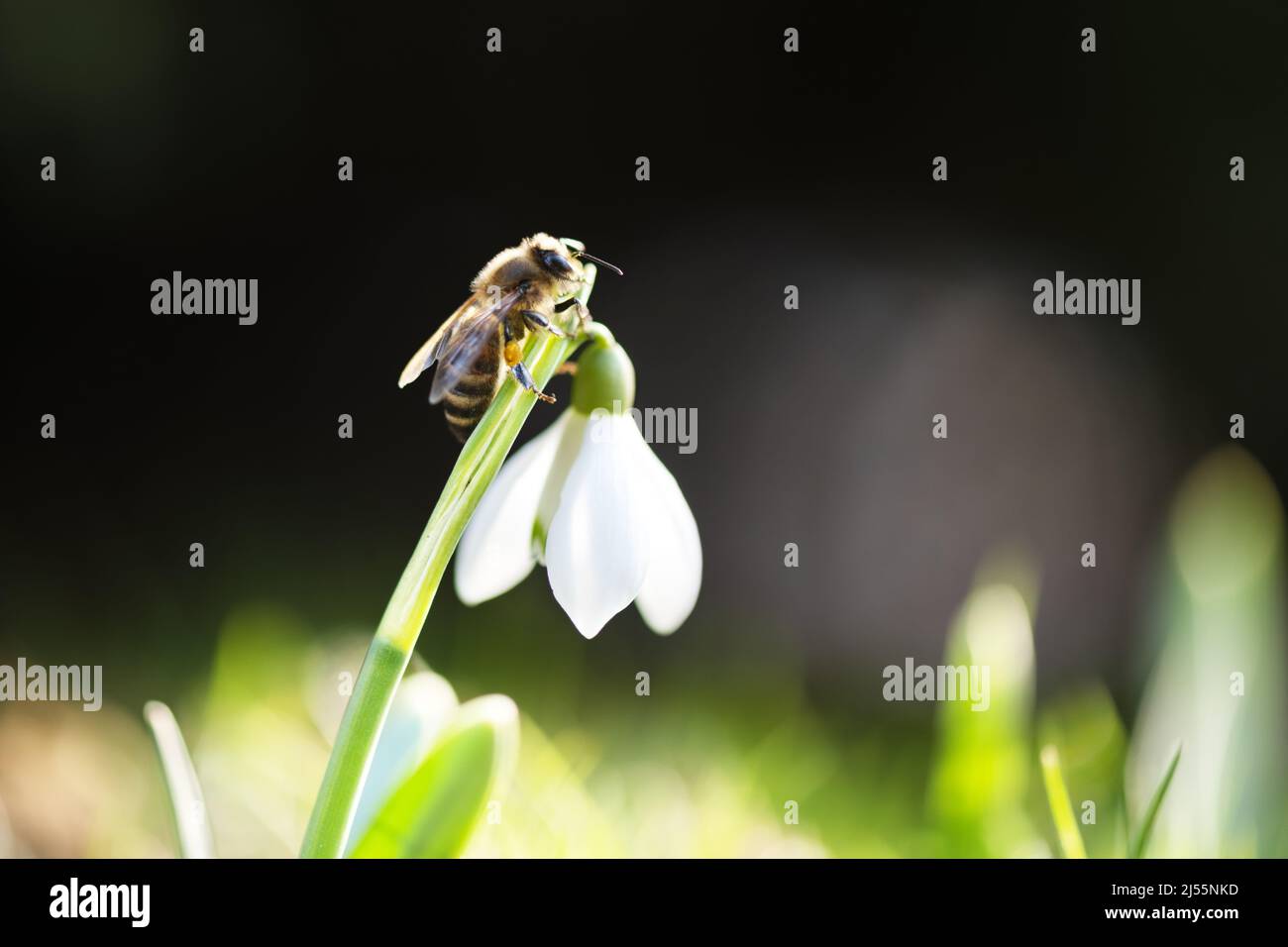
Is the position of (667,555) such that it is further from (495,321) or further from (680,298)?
(680,298)

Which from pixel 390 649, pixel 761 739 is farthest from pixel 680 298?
pixel 390 649

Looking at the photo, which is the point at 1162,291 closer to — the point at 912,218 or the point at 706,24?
the point at 912,218

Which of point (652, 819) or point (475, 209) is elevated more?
point (475, 209)

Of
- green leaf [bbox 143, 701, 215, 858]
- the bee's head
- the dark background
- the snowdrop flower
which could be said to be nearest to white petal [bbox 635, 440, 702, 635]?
the snowdrop flower

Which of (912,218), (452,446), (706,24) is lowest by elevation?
(452,446)

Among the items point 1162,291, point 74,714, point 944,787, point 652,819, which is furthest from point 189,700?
point 1162,291

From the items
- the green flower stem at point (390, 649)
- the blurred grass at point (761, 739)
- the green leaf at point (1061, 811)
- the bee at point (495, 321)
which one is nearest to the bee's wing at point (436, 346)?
the bee at point (495, 321)
